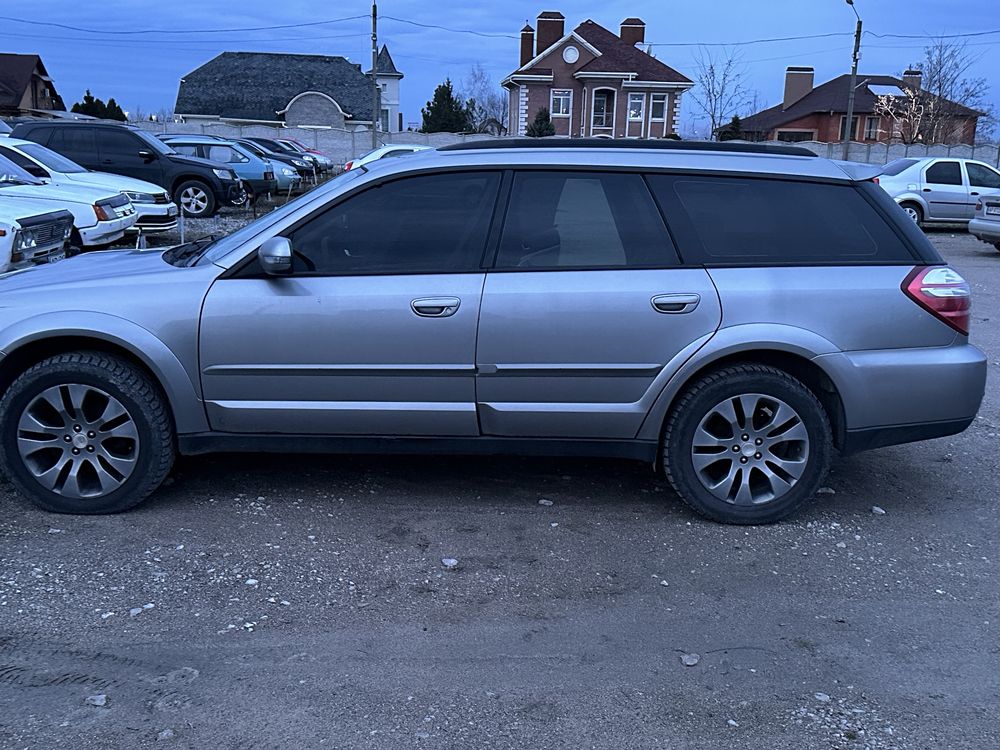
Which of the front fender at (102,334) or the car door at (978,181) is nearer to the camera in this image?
the front fender at (102,334)

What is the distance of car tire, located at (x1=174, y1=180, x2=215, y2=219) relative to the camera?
18.8 m

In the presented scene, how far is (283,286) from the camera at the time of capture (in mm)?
4527

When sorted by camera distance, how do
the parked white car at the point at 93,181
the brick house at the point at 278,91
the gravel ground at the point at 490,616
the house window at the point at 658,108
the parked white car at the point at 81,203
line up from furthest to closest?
1. the brick house at the point at 278,91
2. the house window at the point at 658,108
3. the parked white car at the point at 93,181
4. the parked white car at the point at 81,203
5. the gravel ground at the point at 490,616

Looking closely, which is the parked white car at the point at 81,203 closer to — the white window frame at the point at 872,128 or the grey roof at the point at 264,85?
the grey roof at the point at 264,85

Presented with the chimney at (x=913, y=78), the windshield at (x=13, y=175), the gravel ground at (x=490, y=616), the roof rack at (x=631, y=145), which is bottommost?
the gravel ground at (x=490, y=616)

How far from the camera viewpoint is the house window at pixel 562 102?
55.8m

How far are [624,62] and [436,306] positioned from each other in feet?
178

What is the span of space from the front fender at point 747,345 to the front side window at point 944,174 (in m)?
18.0

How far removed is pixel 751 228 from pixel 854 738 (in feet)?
8.12

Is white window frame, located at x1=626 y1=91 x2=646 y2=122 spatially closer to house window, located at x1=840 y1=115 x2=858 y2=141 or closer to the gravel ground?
house window, located at x1=840 y1=115 x2=858 y2=141

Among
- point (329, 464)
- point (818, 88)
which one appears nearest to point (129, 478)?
point (329, 464)

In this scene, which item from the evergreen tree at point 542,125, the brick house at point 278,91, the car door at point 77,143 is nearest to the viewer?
the car door at point 77,143

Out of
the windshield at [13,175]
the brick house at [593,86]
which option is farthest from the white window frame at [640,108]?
the windshield at [13,175]

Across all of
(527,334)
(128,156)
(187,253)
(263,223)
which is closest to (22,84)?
(128,156)
